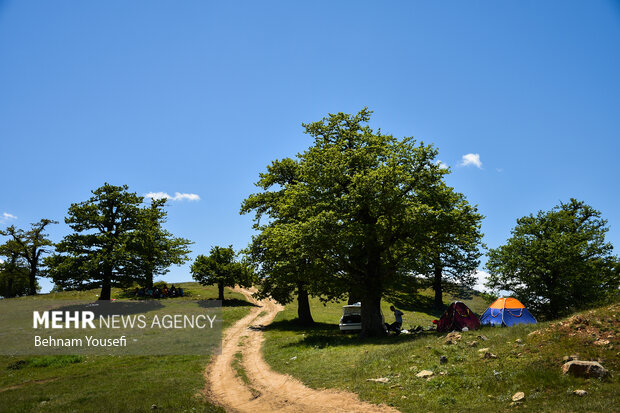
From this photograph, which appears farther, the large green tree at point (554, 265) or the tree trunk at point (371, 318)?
the large green tree at point (554, 265)

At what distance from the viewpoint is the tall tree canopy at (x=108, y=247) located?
139 feet

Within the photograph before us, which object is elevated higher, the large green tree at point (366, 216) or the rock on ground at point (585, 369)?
the large green tree at point (366, 216)

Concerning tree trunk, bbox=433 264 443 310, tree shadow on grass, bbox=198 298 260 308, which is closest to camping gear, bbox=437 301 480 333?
tree trunk, bbox=433 264 443 310

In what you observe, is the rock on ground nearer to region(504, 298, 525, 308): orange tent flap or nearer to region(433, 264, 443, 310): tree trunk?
region(504, 298, 525, 308): orange tent flap

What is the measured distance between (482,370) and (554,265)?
26.9m

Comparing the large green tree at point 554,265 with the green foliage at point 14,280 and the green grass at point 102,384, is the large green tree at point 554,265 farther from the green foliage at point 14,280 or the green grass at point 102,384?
the green foliage at point 14,280

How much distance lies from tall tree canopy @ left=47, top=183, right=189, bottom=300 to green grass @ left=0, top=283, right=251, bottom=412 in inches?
939

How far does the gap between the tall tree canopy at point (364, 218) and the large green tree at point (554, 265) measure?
16852 mm

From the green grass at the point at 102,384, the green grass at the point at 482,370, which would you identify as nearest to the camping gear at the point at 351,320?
the green grass at the point at 482,370

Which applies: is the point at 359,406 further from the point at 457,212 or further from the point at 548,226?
the point at 548,226

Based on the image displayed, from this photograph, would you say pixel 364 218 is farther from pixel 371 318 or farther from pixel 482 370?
pixel 482 370

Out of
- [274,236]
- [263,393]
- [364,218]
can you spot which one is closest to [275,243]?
[274,236]

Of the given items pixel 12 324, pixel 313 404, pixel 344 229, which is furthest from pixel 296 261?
pixel 12 324

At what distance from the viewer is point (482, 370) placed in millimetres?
12016
